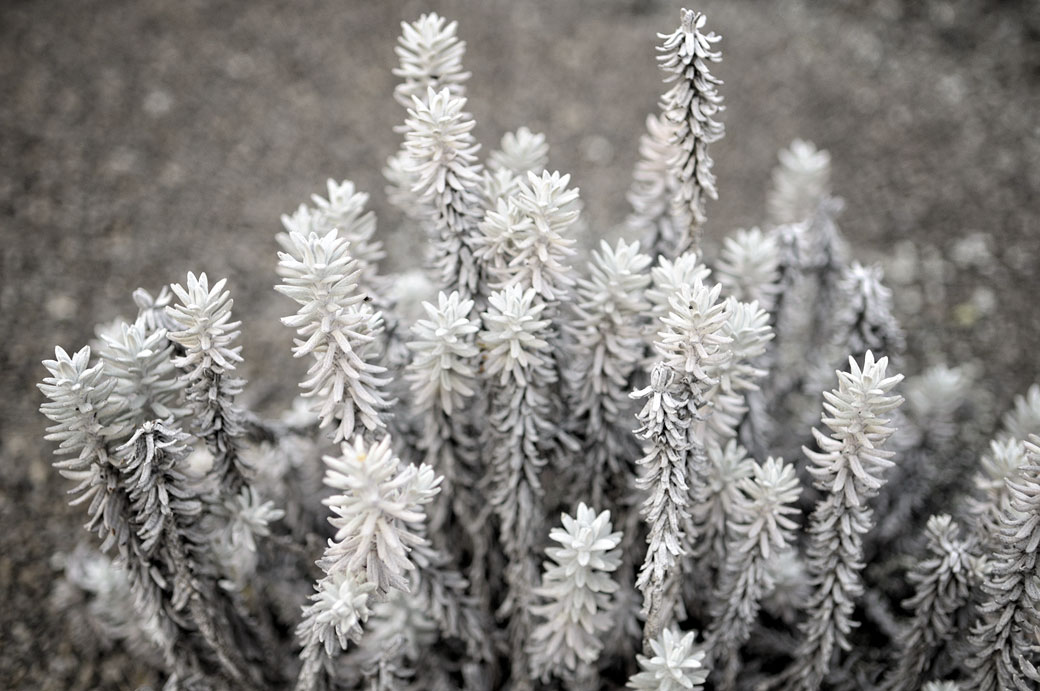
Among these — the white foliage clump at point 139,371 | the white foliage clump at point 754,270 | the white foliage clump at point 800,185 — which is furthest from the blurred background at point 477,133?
the white foliage clump at point 754,270

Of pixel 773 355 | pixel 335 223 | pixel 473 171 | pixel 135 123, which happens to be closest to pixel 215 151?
pixel 135 123

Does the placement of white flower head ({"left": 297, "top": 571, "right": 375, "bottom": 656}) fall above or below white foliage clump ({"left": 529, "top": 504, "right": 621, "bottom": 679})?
above

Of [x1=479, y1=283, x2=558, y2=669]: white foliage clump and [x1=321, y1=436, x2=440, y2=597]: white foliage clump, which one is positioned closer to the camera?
[x1=321, y1=436, x2=440, y2=597]: white foliage clump

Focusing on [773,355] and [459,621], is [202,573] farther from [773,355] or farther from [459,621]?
[773,355]

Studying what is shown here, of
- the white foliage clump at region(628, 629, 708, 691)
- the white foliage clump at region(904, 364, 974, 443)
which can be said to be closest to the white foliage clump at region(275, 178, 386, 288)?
the white foliage clump at region(628, 629, 708, 691)

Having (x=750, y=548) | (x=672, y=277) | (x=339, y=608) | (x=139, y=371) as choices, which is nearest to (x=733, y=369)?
(x=672, y=277)

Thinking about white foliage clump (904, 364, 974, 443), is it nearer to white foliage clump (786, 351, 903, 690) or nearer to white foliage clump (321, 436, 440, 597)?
white foliage clump (786, 351, 903, 690)

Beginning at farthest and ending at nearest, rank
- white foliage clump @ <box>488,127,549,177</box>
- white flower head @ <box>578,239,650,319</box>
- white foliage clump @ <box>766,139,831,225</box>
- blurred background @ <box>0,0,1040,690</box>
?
1. blurred background @ <box>0,0,1040,690</box>
2. white foliage clump @ <box>766,139,831,225</box>
3. white foliage clump @ <box>488,127,549,177</box>
4. white flower head @ <box>578,239,650,319</box>
